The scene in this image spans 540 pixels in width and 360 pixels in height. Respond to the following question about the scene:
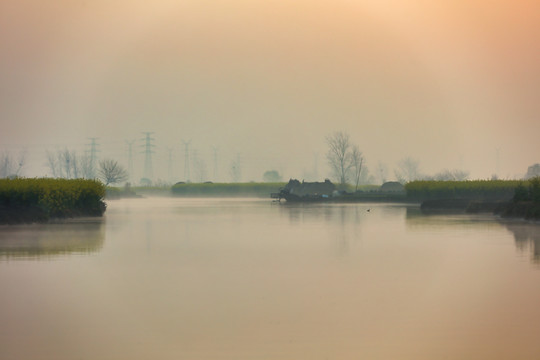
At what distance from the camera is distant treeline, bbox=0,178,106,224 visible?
90.6 ft

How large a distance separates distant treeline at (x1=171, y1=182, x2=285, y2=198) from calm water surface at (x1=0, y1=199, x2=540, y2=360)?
75438 mm

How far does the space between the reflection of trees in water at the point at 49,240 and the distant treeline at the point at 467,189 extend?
32.5 metres

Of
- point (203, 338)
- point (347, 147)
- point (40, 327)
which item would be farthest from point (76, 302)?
point (347, 147)

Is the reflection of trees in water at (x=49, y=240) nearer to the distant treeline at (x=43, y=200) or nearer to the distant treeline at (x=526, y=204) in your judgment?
the distant treeline at (x=43, y=200)

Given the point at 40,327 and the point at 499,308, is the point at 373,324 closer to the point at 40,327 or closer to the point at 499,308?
the point at 499,308

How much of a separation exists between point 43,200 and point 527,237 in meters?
17.8

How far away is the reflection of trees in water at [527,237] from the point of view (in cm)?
1638

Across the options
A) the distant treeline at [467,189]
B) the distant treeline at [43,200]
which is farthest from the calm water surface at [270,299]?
the distant treeline at [467,189]

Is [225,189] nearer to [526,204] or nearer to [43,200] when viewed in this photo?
[43,200]

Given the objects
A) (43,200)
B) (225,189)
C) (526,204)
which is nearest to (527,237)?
(526,204)

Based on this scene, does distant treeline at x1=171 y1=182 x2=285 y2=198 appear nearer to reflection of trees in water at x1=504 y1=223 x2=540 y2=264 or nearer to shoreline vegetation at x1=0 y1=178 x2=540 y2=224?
shoreline vegetation at x1=0 y1=178 x2=540 y2=224

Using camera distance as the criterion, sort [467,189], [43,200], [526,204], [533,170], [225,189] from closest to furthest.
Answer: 1. [43,200]
2. [526,204]
3. [467,189]
4. [533,170]
5. [225,189]

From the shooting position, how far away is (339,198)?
64.1 meters

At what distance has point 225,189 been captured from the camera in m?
95.8
